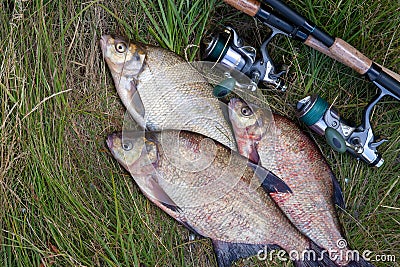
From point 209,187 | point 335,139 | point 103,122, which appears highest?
point 335,139

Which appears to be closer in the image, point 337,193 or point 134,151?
point 134,151

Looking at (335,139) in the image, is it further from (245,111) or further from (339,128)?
(245,111)

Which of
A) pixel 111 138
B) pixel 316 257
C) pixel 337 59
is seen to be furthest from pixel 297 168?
pixel 111 138

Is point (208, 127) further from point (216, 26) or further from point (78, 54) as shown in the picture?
point (78, 54)

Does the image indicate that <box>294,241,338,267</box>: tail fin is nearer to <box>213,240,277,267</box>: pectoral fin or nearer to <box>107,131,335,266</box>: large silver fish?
<box>107,131,335,266</box>: large silver fish

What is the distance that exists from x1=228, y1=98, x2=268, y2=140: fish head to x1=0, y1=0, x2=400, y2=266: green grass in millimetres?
320

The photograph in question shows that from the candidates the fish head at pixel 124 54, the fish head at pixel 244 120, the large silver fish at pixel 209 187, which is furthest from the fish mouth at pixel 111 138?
the fish head at pixel 244 120

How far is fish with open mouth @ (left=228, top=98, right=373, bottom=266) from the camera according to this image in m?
2.83

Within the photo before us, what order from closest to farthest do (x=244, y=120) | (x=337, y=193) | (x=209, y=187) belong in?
(x=209, y=187), (x=244, y=120), (x=337, y=193)

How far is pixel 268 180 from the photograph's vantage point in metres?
2.76

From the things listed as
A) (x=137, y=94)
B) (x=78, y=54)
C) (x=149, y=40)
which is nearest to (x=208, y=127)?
(x=137, y=94)

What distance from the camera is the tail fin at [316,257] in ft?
9.34

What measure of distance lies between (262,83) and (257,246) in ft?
2.96

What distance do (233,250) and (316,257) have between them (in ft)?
1.45
